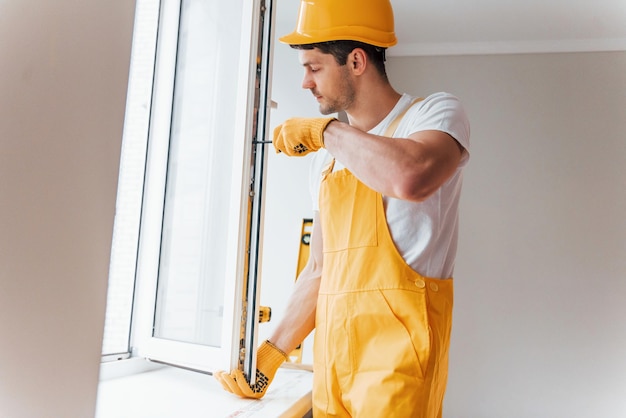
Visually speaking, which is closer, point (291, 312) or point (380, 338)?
point (380, 338)

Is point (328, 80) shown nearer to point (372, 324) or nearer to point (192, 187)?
point (192, 187)

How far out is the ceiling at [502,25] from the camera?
2.99m

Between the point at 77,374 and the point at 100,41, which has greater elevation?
the point at 100,41

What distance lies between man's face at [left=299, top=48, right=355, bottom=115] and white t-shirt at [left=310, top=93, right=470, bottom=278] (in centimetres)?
22

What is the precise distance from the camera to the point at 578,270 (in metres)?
3.21

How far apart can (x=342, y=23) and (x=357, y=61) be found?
113mm

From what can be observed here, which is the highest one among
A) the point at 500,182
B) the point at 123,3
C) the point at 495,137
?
the point at 495,137

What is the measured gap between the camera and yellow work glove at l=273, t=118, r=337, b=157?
1.25 metres

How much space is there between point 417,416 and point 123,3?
3.23ft

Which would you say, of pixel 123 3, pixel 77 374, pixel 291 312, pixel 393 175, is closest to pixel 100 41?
A: pixel 123 3

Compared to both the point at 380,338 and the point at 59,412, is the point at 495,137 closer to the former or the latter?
the point at 380,338

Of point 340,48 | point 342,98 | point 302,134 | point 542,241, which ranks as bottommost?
point 542,241

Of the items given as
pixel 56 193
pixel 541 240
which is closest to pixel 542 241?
pixel 541 240

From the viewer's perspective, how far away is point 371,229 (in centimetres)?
129
